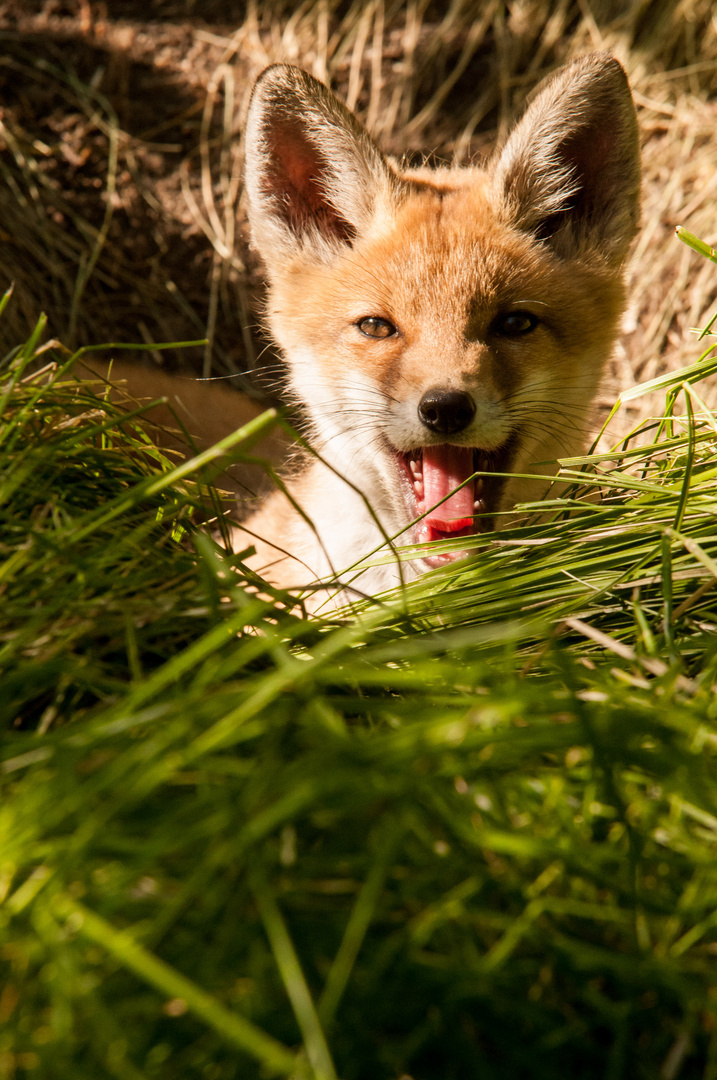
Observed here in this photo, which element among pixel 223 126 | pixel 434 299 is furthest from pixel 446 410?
pixel 223 126

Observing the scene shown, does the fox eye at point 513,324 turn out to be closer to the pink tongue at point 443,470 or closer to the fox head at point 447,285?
the fox head at point 447,285

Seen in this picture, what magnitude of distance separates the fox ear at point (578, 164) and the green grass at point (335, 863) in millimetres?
1667

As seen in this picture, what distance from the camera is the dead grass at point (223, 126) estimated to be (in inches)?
145

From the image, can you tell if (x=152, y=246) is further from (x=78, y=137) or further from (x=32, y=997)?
(x=32, y=997)

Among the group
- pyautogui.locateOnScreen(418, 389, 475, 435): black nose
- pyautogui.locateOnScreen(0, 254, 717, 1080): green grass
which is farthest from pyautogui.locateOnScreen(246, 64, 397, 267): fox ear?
pyautogui.locateOnScreen(0, 254, 717, 1080): green grass

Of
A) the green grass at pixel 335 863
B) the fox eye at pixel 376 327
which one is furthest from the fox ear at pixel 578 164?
the green grass at pixel 335 863

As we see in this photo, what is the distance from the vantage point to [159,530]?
1.85 meters

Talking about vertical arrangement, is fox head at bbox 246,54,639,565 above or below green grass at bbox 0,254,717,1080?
above

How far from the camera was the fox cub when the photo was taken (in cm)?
218

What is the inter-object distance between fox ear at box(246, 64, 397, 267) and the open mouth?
916 millimetres

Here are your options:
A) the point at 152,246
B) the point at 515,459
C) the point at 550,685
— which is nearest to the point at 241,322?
the point at 152,246

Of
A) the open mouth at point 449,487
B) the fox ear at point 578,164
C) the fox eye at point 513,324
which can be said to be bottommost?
the open mouth at point 449,487

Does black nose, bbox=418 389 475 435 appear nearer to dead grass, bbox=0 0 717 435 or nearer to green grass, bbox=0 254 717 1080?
green grass, bbox=0 254 717 1080

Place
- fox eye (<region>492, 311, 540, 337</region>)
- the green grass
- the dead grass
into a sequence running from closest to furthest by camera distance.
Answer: the green grass → fox eye (<region>492, 311, 540, 337</region>) → the dead grass
